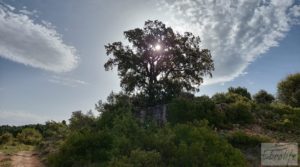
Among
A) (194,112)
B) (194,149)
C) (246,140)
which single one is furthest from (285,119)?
(194,149)

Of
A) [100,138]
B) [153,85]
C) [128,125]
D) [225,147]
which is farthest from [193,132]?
[153,85]

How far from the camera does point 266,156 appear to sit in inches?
541

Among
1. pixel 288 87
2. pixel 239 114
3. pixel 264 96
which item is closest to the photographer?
pixel 239 114

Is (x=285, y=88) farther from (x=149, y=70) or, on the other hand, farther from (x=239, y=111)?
(x=239, y=111)

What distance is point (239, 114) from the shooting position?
23922mm

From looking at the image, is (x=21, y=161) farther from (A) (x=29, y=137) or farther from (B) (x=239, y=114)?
(A) (x=29, y=137)

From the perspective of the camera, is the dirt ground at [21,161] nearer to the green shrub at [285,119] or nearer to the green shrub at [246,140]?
the green shrub at [246,140]

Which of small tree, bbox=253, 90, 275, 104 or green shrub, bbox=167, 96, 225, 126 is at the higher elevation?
small tree, bbox=253, 90, 275, 104

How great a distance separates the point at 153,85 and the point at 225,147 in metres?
25.2

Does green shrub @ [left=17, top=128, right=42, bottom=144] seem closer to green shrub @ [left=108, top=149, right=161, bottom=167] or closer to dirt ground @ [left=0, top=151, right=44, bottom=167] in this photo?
dirt ground @ [left=0, top=151, right=44, bottom=167]

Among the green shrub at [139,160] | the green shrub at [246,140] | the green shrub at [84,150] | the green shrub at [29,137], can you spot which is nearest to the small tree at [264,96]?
the green shrub at [29,137]

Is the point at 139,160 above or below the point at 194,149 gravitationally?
below

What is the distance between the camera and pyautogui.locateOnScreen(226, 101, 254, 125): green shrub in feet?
76.6

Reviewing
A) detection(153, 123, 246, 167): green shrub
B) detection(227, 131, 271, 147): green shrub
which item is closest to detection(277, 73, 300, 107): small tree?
detection(227, 131, 271, 147): green shrub
